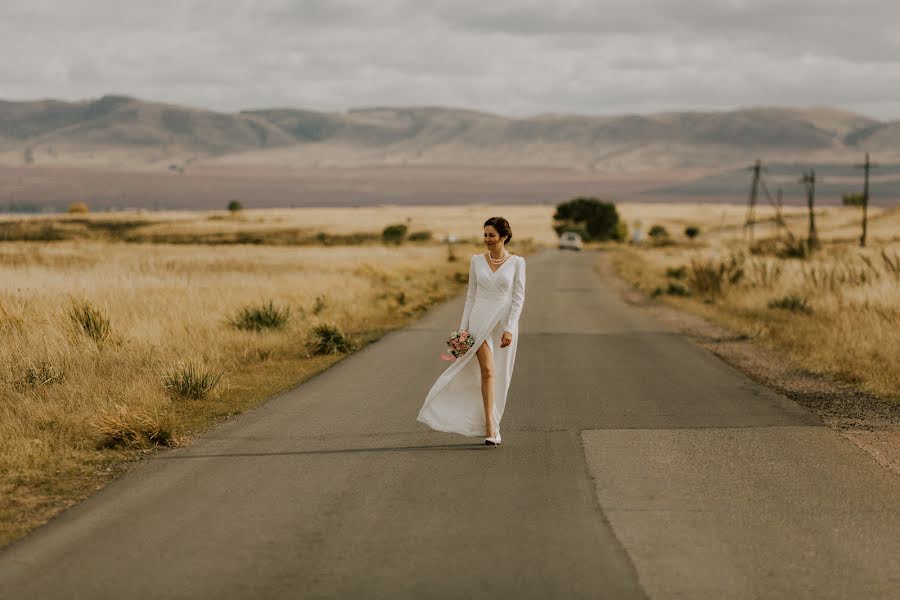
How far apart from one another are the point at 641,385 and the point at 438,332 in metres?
7.80

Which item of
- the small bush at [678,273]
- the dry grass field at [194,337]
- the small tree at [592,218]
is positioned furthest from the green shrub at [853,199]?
the dry grass field at [194,337]

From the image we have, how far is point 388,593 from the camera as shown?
17.6 feet

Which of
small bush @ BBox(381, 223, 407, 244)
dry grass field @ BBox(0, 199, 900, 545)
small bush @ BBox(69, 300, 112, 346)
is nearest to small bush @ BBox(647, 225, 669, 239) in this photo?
small bush @ BBox(381, 223, 407, 244)

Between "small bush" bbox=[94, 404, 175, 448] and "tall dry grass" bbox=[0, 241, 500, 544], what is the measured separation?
1 centimetres

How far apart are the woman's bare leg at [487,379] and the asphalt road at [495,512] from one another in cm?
31

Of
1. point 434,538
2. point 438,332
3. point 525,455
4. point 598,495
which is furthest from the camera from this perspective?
point 438,332

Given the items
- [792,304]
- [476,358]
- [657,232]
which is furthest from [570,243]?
[476,358]

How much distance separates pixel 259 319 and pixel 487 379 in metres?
10.9

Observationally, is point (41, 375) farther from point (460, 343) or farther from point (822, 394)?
point (822, 394)

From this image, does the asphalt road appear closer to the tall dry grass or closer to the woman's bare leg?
the woman's bare leg

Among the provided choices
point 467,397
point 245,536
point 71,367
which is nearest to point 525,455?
point 467,397

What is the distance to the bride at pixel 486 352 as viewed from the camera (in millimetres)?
9320

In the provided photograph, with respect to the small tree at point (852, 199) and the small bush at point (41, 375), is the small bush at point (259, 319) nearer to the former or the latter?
the small bush at point (41, 375)

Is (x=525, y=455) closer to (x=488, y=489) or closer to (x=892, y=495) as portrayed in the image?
(x=488, y=489)
